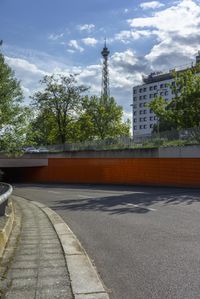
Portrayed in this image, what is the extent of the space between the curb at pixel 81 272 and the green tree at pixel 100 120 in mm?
54452

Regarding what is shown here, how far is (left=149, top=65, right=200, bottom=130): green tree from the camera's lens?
37594mm

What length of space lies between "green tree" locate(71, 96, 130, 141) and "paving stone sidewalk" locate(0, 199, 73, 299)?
176 ft

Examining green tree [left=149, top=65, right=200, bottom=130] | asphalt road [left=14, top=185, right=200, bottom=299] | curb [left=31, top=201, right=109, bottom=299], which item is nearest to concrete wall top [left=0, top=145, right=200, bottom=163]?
green tree [left=149, top=65, right=200, bottom=130]

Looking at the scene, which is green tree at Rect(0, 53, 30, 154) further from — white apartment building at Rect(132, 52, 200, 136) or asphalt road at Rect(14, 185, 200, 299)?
white apartment building at Rect(132, 52, 200, 136)

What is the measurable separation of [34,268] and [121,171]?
3366 cm

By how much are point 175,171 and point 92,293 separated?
2908 centimetres

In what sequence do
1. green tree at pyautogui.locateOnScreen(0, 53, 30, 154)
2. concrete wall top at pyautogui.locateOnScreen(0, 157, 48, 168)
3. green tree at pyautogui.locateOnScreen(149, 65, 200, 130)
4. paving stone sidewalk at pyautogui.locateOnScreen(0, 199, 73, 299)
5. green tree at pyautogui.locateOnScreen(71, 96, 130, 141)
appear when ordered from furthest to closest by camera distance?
green tree at pyautogui.locateOnScreen(71, 96, 130, 141) < concrete wall top at pyautogui.locateOnScreen(0, 157, 48, 168) < green tree at pyautogui.locateOnScreen(149, 65, 200, 130) < green tree at pyautogui.locateOnScreen(0, 53, 30, 154) < paving stone sidewalk at pyautogui.locateOnScreen(0, 199, 73, 299)

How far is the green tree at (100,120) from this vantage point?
210 ft

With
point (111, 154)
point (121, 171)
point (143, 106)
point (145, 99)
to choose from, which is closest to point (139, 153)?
point (121, 171)

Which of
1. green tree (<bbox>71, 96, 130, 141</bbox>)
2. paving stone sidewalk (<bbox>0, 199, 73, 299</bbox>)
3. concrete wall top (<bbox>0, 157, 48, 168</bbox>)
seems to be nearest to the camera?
paving stone sidewalk (<bbox>0, 199, 73, 299</bbox>)

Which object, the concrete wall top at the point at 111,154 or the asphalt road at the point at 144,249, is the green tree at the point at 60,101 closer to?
the concrete wall top at the point at 111,154

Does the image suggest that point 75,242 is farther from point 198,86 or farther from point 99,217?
point 198,86

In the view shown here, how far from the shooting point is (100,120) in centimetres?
6688

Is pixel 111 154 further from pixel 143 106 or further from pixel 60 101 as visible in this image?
pixel 143 106
